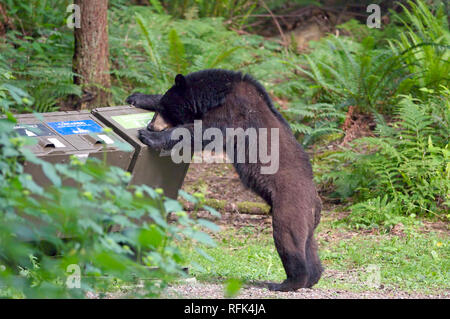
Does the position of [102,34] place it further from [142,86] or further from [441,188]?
[441,188]

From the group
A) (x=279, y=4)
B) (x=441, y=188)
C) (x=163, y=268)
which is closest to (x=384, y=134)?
(x=441, y=188)

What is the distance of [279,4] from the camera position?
1623 cm

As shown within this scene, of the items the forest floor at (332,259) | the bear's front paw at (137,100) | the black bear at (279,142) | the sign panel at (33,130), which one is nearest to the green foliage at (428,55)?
the forest floor at (332,259)

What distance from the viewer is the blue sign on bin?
19.3 feet

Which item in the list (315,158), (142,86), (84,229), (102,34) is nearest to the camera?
(84,229)

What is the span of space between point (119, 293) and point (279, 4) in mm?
12559

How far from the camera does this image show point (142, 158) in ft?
19.2

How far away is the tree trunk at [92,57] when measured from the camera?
9.13 meters

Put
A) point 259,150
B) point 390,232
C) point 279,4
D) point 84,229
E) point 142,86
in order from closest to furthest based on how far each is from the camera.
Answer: point 84,229 < point 259,150 < point 390,232 < point 142,86 < point 279,4

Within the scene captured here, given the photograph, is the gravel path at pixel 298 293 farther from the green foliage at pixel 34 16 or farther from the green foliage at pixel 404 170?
the green foliage at pixel 34 16

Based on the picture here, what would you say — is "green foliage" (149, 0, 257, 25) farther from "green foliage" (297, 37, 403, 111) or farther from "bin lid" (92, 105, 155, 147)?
"bin lid" (92, 105, 155, 147)

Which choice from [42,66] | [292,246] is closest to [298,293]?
[292,246]

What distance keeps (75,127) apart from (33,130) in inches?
17.5

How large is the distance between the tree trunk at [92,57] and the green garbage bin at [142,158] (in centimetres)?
295
